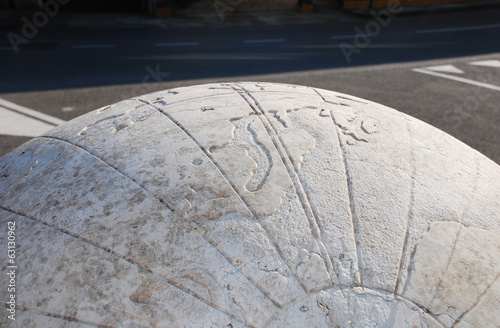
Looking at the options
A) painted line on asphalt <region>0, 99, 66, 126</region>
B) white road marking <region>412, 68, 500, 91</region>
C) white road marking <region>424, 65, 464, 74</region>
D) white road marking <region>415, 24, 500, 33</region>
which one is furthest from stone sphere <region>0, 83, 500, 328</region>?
white road marking <region>415, 24, 500, 33</region>

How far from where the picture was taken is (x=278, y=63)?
30.1ft

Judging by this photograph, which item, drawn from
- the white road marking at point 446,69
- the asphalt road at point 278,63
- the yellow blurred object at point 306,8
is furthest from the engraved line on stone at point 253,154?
the yellow blurred object at point 306,8

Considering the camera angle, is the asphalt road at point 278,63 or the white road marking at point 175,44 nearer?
the asphalt road at point 278,63

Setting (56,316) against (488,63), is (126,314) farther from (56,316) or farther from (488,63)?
(488,63)

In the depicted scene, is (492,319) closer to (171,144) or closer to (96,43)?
(171,144)

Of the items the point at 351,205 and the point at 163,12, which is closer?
the point at 351,205

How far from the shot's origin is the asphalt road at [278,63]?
6.95m

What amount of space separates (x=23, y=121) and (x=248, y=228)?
5505mm

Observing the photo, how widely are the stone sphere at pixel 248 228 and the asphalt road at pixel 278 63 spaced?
13.1 feet

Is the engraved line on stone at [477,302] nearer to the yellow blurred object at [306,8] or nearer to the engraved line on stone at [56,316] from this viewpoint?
the engraved line on stone at [56,316]

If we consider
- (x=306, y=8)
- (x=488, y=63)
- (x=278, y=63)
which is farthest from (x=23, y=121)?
(x=306, y=8)

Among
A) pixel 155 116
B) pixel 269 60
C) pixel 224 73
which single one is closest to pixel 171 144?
pixel 155 116

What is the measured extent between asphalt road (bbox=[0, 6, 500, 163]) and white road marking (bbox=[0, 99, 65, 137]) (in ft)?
0.39

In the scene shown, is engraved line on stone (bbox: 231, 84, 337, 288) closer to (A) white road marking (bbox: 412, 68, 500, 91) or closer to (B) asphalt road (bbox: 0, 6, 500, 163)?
(B) asphalt road (bbox: 0, 6, 500, 163)
